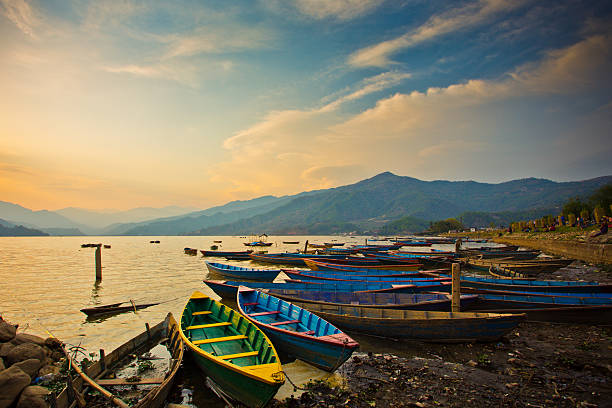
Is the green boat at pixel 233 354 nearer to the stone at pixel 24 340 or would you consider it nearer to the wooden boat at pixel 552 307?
the stone at pixel 24 340

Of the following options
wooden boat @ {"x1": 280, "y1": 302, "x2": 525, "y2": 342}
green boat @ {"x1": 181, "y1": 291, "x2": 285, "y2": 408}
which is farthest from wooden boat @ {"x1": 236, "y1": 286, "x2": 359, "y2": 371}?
wooden boat @ {"x1": 280, "y1": 302, "x2": 525, "y2": 342}

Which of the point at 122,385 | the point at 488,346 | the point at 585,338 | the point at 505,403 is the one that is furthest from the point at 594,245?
the point at 122,385

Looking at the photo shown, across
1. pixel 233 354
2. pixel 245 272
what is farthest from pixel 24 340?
pixel 245 272

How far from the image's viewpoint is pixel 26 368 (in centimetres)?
878

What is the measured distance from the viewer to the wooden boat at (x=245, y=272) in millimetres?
26047

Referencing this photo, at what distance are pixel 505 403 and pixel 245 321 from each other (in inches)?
309

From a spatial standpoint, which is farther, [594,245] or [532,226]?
[532,226]

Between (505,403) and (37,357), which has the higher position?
(37,357)

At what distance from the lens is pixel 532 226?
247ft

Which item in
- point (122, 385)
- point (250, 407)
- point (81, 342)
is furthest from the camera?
point (81, 342)

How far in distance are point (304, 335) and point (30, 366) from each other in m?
8.23

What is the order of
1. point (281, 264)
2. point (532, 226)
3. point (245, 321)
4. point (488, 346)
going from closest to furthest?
1. point (245, 321)
2. point (488, 346)
3. point (281, 264)
4. point (532, 226)

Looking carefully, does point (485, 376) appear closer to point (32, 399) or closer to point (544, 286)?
point (544, 286)

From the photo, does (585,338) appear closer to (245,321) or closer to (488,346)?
(488,346)
